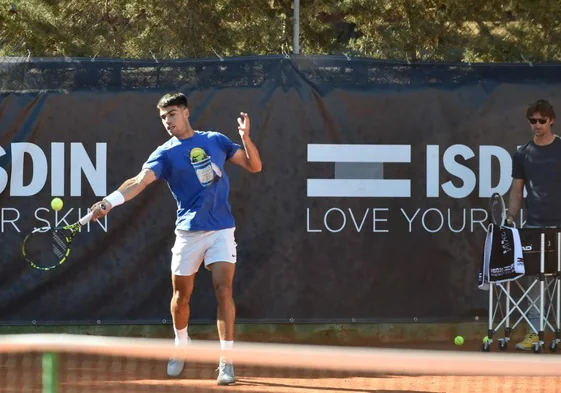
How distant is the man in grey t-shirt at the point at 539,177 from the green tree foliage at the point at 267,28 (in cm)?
541

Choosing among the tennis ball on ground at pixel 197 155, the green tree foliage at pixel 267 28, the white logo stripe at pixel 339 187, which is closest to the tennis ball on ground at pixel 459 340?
the white logo stripe at pixel 339 187

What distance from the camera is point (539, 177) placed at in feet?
A: 24.2

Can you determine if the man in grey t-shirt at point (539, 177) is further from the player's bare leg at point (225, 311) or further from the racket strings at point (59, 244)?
the racket strings at point (59, 244)

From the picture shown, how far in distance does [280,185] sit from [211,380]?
176 centimetres

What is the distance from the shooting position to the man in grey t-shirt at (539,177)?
7.35 metres

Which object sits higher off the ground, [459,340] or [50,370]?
[50,370]

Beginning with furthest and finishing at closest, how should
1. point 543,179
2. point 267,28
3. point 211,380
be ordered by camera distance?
1. point 267,28
2. point 543,179
3. point 211,380

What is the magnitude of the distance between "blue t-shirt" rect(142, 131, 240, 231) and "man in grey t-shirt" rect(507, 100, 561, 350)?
2207mm

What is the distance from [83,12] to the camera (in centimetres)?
1405

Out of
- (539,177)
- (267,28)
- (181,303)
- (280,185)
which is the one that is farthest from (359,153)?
(267,28)

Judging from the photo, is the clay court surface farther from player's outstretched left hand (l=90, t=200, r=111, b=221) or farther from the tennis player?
player's outstretched left hand (l=90, t=200, r=111, b=221)

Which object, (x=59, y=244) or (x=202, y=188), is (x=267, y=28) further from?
(x=202, y=188)

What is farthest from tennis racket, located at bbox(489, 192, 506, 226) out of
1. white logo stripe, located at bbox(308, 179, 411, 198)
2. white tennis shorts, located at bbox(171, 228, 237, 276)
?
white tennis shorts, located at bbox(171, 228, 237, 276)

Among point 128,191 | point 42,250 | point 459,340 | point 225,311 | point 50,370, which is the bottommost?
point 459,340
